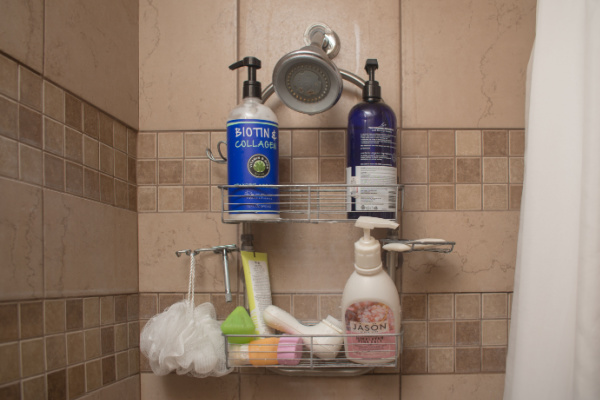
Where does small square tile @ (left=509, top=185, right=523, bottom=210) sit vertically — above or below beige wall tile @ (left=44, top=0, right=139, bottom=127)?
below

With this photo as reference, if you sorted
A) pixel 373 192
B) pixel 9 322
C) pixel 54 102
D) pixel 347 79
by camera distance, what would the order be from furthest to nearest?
1. pixel 347 79
2. pixel 373 192
3. pixel 54 102
4. pixel 9 322

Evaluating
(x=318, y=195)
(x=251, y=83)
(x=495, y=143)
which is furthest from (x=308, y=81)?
(x=495, y=143)

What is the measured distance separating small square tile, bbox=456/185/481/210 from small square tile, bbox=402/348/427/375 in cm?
30

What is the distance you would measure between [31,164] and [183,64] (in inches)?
15.9

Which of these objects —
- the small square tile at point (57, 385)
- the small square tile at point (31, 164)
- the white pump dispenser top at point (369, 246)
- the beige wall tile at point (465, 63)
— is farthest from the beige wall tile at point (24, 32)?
the beige wall tile at point (465, 63)

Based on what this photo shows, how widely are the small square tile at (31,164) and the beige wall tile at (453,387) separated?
0.73 metres

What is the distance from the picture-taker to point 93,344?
729 millimetres

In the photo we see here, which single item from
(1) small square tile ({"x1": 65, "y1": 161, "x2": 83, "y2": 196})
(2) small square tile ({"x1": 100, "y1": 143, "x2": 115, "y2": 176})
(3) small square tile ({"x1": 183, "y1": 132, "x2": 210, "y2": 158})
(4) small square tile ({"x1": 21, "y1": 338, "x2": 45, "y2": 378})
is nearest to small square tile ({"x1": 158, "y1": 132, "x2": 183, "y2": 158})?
(3) small square tile ({"x1": 183, "y1": 132, "x2": 210, "y2": 158})

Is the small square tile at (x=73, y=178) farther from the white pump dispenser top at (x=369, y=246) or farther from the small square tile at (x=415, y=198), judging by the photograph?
the small square tile at (x=415, y=198)

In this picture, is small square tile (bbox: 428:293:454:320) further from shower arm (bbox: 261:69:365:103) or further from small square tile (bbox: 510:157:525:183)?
shower arm (bbox: 261:69:365:103)

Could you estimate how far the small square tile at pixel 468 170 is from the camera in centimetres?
90

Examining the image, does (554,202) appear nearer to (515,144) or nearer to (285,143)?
(515,144)

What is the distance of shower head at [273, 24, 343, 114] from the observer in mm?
749

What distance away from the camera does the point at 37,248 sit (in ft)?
1.98
